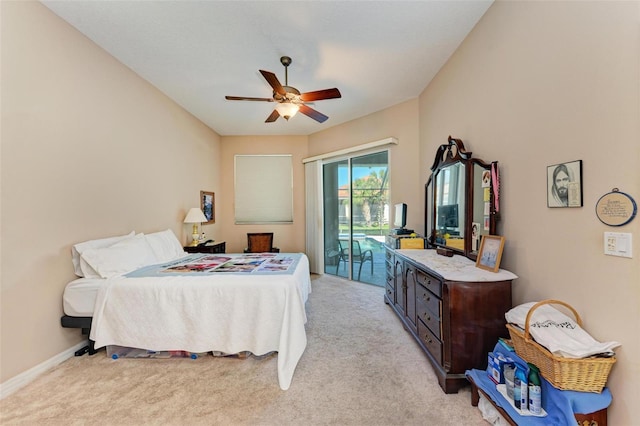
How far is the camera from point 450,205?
281 centimetres

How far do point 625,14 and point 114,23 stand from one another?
3.51 metres

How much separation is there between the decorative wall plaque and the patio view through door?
3085 mm

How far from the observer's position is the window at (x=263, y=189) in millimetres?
5688

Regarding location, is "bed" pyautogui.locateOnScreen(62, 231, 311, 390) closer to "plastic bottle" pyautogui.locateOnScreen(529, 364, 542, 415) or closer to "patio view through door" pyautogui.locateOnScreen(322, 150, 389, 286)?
"plastic bottle" pyautogui.locateOnScreen(529, 364, 542, 415)

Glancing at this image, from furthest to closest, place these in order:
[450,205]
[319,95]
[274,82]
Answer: [450,205] < [319,95] < [274,82]

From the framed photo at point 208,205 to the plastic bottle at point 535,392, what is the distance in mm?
4796

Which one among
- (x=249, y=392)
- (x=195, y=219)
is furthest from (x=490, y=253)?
(x=195, y=219)

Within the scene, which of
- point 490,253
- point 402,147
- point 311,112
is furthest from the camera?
point 402,147

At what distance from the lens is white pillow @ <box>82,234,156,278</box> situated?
94.2 inches

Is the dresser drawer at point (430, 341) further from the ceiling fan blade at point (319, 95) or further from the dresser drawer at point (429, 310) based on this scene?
the ceiling fan blade at point (319, 95)

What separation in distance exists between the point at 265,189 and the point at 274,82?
341cm

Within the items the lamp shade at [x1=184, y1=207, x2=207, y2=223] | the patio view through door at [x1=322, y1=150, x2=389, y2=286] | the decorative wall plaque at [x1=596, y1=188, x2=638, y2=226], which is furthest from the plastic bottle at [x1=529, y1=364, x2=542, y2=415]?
the lamp shade at [x1=184, y1=207, x2=207, y2=223]

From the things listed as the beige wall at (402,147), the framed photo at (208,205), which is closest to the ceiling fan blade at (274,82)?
the beige wall at (402,147)

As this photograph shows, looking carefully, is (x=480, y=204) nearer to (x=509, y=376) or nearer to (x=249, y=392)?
(x=509, y=376)
